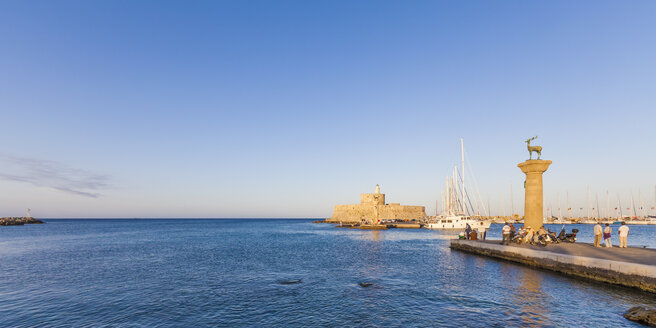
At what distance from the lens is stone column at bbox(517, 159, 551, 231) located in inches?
1013

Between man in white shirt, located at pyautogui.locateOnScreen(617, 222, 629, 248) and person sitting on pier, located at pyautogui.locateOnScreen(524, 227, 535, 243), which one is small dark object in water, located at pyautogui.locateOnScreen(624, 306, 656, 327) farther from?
person sitting on pier, located at pyautogui.locateOnScreen(524, 227, 535, 243)

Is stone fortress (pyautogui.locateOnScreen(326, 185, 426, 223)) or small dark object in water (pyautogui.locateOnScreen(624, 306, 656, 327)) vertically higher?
small dark object in water (pyautogui.locateOnScreen(624, 306, 656, 327))

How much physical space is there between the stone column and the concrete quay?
8.49 feet

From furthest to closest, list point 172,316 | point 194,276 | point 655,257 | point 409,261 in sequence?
point 409,261
point 194,276
point 655,257
point 172,316

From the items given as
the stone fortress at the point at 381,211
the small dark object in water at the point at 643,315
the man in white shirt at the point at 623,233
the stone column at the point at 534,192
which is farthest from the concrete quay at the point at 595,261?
the stone fortress at the point at 381,211

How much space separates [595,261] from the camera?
1672cm

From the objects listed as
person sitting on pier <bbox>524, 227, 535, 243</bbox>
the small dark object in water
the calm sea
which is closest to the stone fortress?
person sitting on pier <bbox>524, 227, 535, 243</bbox>

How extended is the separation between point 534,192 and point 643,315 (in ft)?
53.9

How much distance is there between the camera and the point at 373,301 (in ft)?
49.1

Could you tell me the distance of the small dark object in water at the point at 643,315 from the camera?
1079 centimetres

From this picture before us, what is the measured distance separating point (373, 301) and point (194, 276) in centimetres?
1361

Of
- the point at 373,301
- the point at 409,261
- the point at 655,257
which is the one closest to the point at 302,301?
the point at 373,301

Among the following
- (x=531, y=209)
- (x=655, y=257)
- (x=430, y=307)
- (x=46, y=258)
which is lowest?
(x=46, y=258)

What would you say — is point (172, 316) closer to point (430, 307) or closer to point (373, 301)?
point (373, 301)
